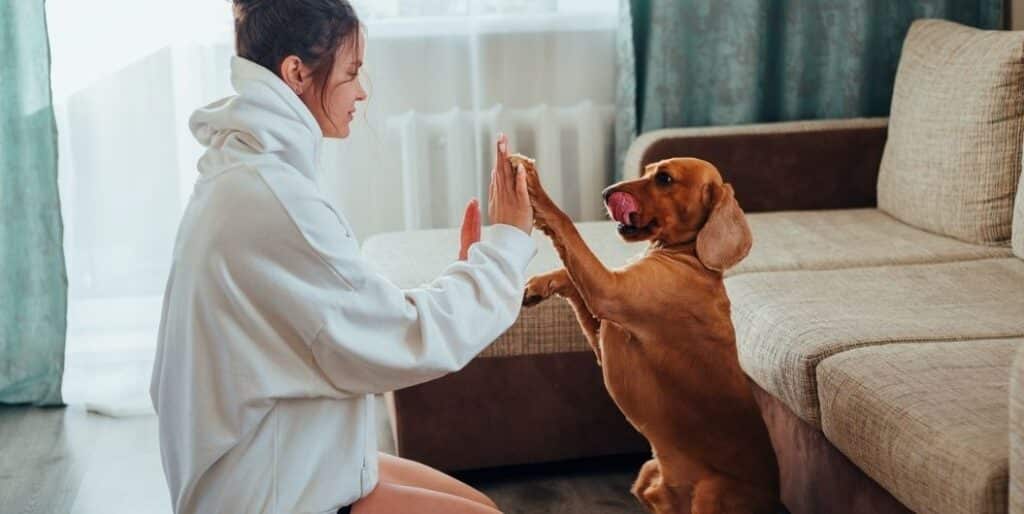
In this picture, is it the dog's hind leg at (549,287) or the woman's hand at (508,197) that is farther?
the dog's hind leg at (549,287)

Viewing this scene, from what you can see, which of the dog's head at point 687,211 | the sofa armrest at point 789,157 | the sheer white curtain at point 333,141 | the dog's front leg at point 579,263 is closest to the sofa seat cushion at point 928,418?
the dog's head at point 687,211

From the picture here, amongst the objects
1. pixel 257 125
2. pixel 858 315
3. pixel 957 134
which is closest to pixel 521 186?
pixel 257 125

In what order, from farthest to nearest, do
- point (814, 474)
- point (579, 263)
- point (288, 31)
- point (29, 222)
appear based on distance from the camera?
point (29, 222) < point (814, 474) < point (579, 263) < point (288, 31)

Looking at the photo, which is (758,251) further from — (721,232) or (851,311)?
(721,232)

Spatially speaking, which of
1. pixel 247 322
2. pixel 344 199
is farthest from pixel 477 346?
pixel 344 199

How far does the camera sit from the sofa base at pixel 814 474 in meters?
2.04

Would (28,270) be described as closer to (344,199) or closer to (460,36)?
(344,199)

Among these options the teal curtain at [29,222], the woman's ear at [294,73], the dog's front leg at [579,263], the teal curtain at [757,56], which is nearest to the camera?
the woman's ear at [294,73]

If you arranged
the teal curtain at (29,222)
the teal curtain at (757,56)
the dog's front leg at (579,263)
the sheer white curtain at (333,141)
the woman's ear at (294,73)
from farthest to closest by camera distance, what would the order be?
the teal curtain at (757,56), the sheer white curtain at (333,141), the teal curtain at (29,222), the dog's front leg at (579,263), the woman's ear at (294,73)

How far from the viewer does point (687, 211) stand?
2.12m

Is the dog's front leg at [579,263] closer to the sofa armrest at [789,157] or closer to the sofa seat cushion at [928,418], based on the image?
the sofa seat cushion at [928,418]

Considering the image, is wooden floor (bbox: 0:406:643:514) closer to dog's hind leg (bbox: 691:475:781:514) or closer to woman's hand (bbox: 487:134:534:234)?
dog's hind leg (bbox: 691:475:781:514)

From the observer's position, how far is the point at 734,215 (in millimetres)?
2111

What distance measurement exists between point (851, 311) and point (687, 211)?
1.49 ft
